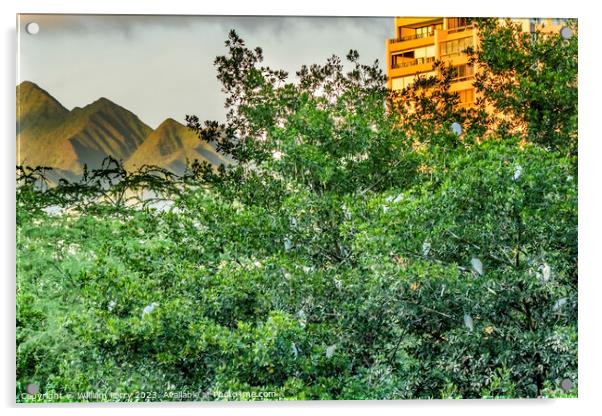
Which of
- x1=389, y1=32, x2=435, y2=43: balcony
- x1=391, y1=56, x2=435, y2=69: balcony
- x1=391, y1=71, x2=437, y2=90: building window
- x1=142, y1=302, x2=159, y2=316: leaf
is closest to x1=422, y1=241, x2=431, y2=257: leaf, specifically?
x1=391, y1=71, x2=437, y2=90: building window

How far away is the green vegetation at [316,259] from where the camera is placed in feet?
20.1

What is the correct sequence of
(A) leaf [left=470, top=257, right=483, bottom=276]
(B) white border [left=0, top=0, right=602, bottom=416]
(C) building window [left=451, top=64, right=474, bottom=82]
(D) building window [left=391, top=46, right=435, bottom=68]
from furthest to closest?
(C) building window [left=451, top=64, right=474, bottom=82]
(D) building window [left=391, top=46, right=435, bottom=68]
(A) leaf [left=470, top=257, right=483, bottom=276]
(B) white border [left=0, top=0, right=602, bottom=416]

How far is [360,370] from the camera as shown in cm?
622

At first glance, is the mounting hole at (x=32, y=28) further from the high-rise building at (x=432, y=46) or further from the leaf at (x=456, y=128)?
the leaf at (x=456, y=128)

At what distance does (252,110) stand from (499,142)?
141 centimetres

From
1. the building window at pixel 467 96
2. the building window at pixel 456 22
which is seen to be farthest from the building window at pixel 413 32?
the building window at pixel 467 96

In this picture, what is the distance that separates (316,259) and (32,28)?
2.01 m

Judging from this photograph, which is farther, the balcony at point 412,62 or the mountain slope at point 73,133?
the balcony at point 412,62

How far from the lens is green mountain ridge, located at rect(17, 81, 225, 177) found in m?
6.00

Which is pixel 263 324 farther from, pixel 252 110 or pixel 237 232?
pixel 252 110

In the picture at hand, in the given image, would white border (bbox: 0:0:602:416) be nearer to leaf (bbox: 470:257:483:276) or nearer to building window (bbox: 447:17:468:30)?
building window (bbox: 447:17:468:30)

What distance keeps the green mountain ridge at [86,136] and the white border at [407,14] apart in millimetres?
93

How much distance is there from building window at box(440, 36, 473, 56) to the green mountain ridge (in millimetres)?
1489
